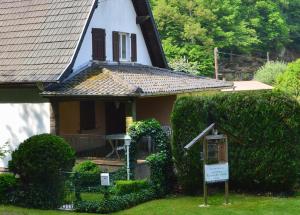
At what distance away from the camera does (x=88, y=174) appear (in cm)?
1603

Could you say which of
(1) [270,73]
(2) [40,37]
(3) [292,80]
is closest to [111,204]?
(2) [40,37]

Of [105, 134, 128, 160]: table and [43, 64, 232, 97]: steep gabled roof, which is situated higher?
[43, 64, 232, 97]: steep gabled roof

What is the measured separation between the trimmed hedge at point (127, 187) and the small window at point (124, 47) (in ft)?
32.0

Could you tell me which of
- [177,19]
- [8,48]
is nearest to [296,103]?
[8,48]

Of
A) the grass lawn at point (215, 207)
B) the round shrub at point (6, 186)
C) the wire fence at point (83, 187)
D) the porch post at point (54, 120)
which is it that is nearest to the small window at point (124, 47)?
the porch post at point (54, 120)

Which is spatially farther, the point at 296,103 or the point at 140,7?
the point at 140,7

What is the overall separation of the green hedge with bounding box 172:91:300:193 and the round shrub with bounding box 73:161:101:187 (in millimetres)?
2527

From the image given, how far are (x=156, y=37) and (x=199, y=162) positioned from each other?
11.6 m

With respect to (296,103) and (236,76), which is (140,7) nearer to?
(296,103)

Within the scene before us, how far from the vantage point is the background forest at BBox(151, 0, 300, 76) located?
5597 centimetres

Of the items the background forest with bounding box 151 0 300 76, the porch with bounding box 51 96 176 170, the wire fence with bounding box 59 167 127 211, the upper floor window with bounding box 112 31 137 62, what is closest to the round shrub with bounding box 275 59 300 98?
the porch with bounding box 51 96 176 170

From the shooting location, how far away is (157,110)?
2477cm

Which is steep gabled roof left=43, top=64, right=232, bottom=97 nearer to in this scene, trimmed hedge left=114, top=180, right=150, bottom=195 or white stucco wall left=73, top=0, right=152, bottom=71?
white stucco wall left=73, top=0, right=152, bottom=71

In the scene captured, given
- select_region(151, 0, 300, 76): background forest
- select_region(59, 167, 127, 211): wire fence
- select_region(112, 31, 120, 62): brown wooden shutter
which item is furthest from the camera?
select_region(151, 0, 300, 76): background forest
